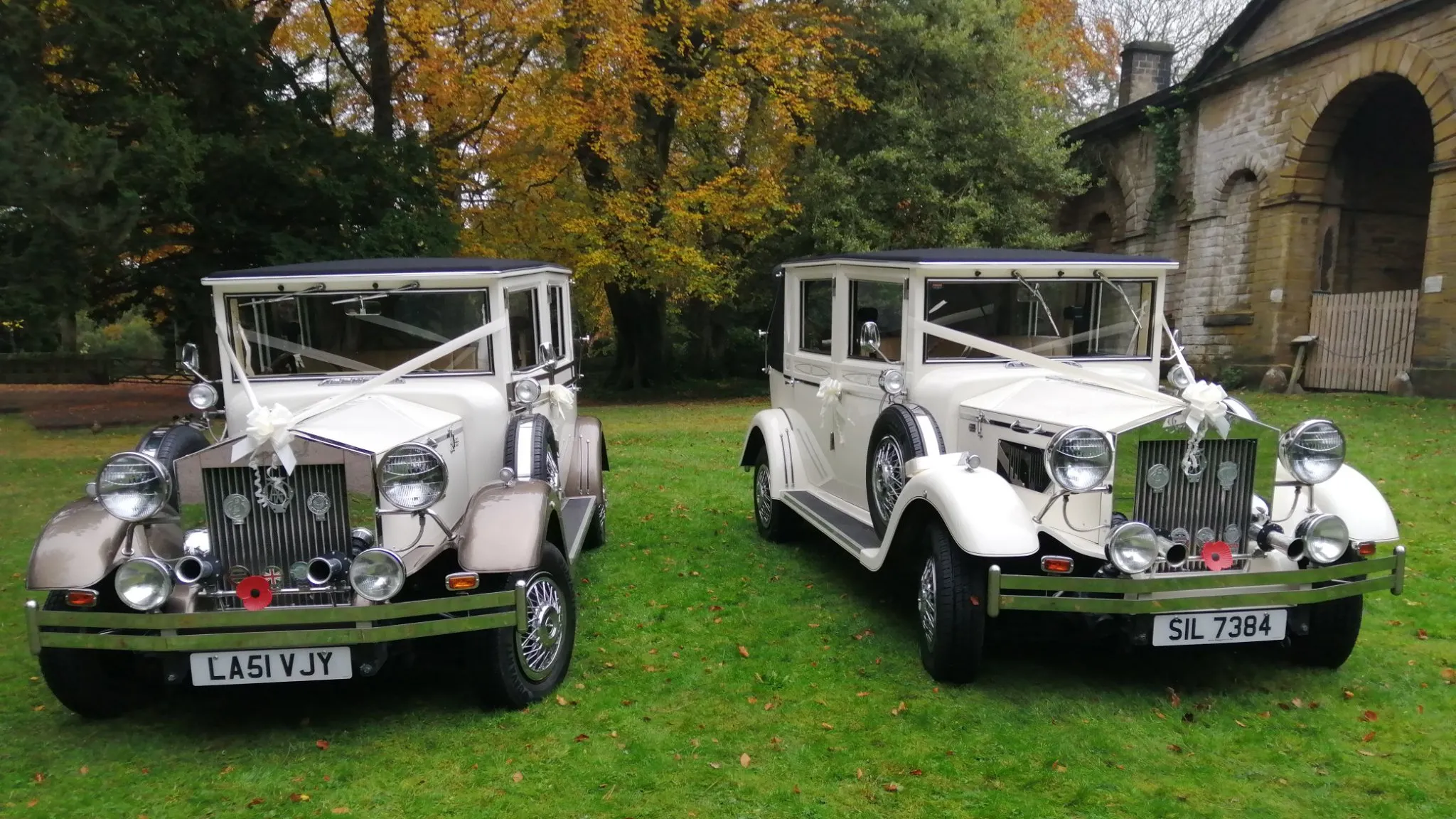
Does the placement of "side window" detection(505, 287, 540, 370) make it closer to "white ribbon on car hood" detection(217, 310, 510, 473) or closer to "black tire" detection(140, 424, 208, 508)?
"white ribbon on car hood" detection(217, 310, 510, 473)

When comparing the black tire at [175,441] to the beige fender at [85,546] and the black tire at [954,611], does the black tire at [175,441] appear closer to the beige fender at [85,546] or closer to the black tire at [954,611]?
the beige fender at [85,546]

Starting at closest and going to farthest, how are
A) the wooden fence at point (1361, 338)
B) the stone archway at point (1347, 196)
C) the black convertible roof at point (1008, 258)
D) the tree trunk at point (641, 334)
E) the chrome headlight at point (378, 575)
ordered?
the chrome headlight at point (378, 575) → the black convertible roof at point (1008, 258) → the wooden fence at point (1361, 338) → the stone archway at point (1347, 196) → the tree trunk at point (641, 334)

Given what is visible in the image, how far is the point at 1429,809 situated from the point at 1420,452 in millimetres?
8303

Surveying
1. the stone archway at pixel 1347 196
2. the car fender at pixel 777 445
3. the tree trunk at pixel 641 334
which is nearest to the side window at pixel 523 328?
the car fender at pixel 777 445

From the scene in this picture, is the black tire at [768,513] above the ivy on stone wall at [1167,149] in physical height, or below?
below

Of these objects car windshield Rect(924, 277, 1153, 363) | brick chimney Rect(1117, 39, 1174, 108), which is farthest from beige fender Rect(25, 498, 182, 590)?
brick chimney Rect(1117, 39, 1174, 108)

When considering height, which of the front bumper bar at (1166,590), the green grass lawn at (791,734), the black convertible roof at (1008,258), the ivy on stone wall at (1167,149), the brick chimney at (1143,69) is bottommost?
the green grass lawn at (791,734)

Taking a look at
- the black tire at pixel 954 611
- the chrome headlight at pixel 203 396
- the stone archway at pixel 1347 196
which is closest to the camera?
the black tire at pixel 954 611

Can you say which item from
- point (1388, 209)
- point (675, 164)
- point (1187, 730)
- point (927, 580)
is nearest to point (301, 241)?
point (675, 164)

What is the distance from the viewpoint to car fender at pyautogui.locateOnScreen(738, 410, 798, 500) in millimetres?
6879

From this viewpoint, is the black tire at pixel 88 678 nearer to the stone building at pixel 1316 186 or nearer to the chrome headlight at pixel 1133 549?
the chrome headlight at pixel 1133 549

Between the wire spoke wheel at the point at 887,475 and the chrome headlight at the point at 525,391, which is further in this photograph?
the chrome headlight at the point at 525,391

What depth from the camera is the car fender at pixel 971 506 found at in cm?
405

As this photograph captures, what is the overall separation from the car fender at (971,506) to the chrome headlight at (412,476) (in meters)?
2.34
